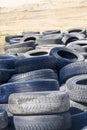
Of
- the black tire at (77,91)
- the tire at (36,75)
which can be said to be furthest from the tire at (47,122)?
the tire at (36,75)

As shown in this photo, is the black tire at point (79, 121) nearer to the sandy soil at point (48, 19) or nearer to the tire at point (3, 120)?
the tire at point (3, 120)

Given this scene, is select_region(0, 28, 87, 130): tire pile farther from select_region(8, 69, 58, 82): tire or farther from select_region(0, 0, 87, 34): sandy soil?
select_region(0, 0, 87, 34): sandy soil

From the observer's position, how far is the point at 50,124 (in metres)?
5.75

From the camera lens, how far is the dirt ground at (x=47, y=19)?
89.0 feet

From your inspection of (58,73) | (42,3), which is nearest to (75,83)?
(58,73)

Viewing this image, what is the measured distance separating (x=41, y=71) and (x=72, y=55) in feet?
9.05

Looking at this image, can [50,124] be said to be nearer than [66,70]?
Yes

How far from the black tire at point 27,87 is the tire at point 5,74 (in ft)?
4.41

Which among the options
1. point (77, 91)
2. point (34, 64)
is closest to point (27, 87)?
point (77, 91)

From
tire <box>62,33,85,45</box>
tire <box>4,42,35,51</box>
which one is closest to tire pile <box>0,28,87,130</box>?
tire <box>4,42,35,51</box>

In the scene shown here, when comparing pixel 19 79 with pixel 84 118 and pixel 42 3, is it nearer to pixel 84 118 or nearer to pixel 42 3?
pixel 84 118

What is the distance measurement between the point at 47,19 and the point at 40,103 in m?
26.5

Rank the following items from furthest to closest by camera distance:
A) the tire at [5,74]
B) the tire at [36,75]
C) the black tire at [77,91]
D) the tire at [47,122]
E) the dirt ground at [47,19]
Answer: the dirt ground at [47,19] → the tire at [5,74] → the tire at [36,75] → the black tire at [77,91] → the tire at [47,122]

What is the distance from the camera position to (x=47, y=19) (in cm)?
3194
